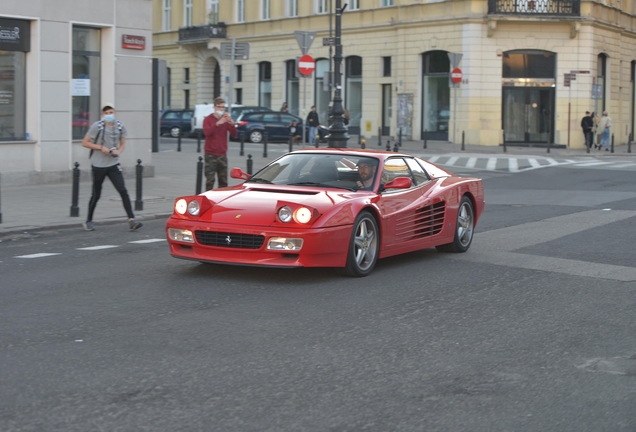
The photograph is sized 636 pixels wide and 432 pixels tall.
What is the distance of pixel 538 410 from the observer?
16.9 ft

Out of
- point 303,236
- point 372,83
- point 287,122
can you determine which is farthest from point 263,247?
point 372,83

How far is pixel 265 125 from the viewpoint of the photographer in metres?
42.2

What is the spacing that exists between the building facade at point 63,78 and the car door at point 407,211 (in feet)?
35.0

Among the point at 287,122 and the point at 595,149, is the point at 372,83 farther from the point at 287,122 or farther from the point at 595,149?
the point at 595,149

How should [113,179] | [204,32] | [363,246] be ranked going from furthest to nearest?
1. [204,32]
2. [113,179]
3. [363,246]

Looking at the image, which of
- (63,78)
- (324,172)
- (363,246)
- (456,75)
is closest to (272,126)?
(456,75)

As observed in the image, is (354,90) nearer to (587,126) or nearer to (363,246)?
(587,126)

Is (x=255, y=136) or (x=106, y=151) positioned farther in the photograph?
(x=255, y=136)

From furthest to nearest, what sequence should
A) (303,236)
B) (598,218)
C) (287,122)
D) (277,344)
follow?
(287,122), (598,218), (303,236), (277,344)

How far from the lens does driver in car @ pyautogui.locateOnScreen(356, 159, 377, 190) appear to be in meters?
9.87

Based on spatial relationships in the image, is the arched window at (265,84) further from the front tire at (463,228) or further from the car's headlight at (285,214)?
the car's headlight at (285,214)

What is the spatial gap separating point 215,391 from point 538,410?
1.70 m

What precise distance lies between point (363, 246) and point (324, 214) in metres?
0.68

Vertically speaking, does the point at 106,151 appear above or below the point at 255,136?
below
